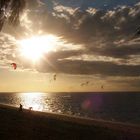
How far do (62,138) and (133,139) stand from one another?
24.6ft

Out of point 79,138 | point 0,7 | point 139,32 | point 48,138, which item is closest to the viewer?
point 0,7

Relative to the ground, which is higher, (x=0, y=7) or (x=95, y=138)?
(x=0, y=7)

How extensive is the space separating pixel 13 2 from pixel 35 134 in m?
9.53

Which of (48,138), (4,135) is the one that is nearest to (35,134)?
(48,138)

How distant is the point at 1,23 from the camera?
558 inches

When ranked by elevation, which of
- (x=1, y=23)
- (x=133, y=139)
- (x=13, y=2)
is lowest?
(x=133, y=139)

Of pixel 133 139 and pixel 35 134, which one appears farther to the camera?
pixel 133 139

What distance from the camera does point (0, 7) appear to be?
13867 millimetres

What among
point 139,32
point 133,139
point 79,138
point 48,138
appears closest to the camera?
point 139,32

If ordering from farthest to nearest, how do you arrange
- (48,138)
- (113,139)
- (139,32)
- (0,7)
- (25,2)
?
(113,139) → (48,138) → (139,32) → (25,2) → (0,7)

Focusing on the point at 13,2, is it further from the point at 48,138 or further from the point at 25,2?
the point at 48,138

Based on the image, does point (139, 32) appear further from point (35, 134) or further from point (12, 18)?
point (35, 134)

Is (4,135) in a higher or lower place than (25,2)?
lower

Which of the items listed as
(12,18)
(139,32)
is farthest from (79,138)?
(12,18)
